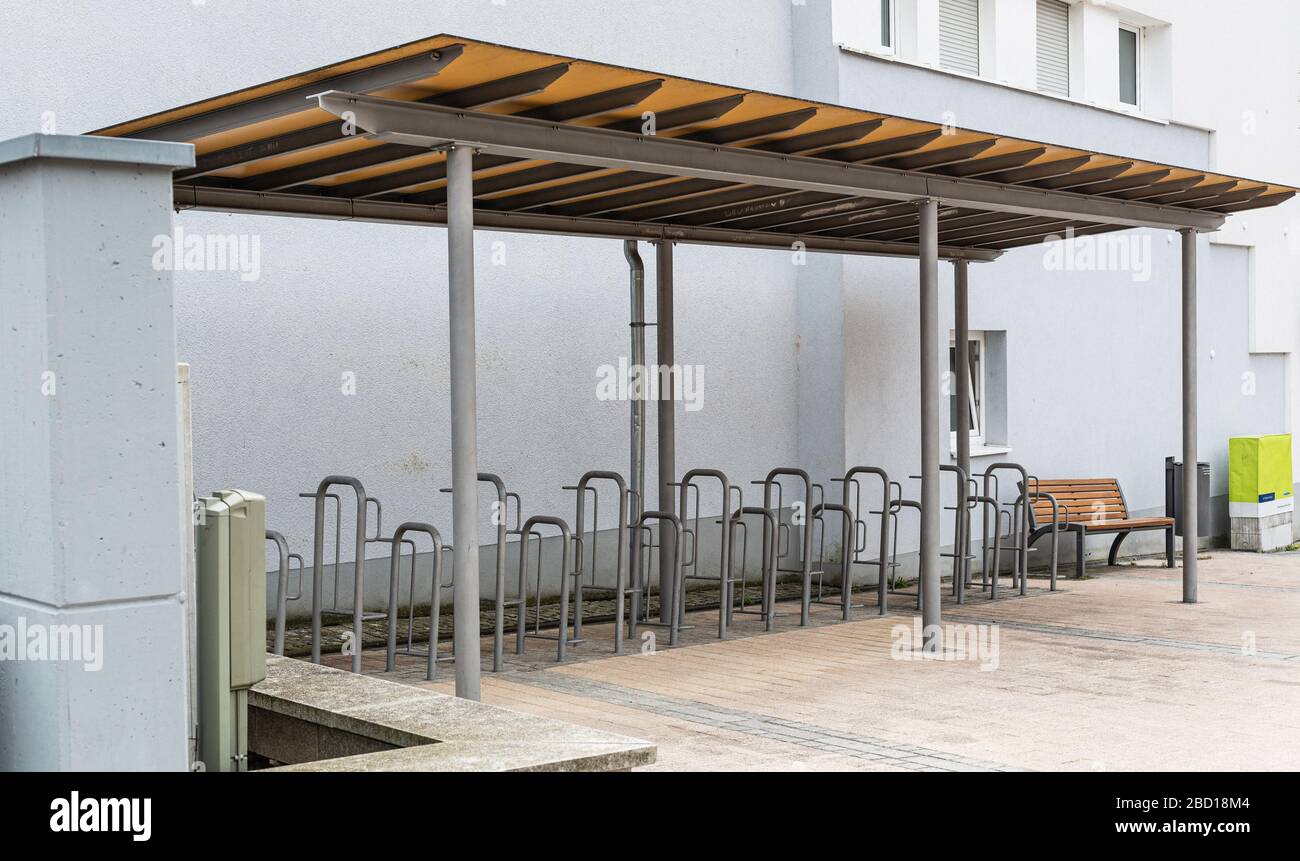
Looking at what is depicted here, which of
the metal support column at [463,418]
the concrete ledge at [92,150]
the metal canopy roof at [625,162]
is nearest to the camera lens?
the concrete ledge at [92,150]

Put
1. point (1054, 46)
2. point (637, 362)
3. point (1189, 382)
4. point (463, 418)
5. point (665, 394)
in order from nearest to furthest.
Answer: point (463, 418)
point (665, 394)
point (637, 362)
point (1189, 382)
point (1054, 46)

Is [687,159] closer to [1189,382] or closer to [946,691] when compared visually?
[946,691]

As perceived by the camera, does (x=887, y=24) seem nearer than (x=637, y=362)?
No

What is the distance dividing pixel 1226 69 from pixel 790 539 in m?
8.76

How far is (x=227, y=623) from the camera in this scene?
439 cm

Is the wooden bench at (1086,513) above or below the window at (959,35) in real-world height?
below

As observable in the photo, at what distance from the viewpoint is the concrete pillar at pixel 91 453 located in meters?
3.53

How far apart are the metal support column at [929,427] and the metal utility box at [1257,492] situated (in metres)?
9.30

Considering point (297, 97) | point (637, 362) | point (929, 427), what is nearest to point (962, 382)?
point (637, 362)

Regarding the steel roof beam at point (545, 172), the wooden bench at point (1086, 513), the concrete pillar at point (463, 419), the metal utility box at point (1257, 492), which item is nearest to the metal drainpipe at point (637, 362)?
the steel roof beam at point (545, 172)

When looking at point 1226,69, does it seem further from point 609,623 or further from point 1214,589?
point 609,623

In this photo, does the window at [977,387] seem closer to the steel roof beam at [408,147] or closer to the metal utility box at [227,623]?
the steel roof beam at [408,147]

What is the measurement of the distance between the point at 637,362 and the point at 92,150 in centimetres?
732

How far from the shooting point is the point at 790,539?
1318 centimetres
